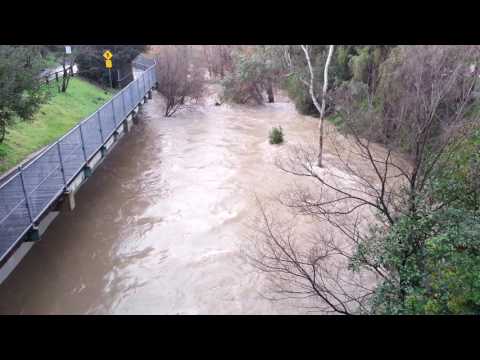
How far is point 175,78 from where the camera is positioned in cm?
2666

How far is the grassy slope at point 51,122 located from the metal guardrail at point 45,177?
6.61 feet

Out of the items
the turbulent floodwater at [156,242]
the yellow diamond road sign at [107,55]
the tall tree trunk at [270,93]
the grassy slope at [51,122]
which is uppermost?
the yellow diamond road sign at [107,55]

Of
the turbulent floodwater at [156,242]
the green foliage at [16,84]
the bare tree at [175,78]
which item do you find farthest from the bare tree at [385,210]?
the bare tree at [175,78]

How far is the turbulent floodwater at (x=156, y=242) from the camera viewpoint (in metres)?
8.58

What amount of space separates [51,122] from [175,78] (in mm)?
11204

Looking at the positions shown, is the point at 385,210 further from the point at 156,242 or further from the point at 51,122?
the point at 51,122

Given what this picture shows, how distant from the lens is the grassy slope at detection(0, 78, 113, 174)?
1304cm

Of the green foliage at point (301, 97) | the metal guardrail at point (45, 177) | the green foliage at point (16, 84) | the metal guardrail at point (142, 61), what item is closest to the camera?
the metal guardrail at point (45, 177)

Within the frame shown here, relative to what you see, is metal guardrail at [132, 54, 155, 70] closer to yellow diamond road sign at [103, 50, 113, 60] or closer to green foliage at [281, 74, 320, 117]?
yellow diamond road sign at [103, 50, 113, 60]

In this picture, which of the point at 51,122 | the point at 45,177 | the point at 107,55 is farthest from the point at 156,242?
the point at 107,55

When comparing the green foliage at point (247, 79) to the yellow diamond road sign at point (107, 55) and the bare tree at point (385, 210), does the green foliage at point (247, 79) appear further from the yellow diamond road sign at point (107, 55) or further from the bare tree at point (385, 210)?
the bare tree at point (385, 210)

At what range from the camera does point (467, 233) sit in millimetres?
5734

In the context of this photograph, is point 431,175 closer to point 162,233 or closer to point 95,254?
point 162,233

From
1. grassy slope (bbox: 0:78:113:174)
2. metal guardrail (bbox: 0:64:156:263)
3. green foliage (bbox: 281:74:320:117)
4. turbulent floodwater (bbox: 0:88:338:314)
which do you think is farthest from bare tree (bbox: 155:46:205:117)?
metal guardrail (bbox: 0:64:156:263)
